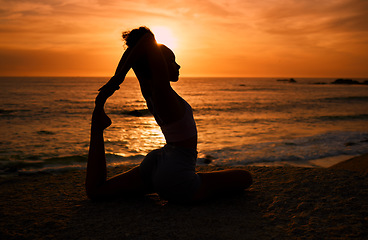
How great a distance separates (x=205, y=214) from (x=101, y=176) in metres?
1.13

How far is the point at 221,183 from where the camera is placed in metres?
2.81

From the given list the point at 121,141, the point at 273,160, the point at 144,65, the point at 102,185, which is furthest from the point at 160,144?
the point at 144,65

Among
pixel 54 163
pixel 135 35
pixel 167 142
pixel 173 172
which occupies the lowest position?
pixel 54 163

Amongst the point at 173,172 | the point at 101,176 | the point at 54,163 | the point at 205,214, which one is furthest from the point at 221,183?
the point at 54,163

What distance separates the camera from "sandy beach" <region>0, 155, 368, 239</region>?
225cm

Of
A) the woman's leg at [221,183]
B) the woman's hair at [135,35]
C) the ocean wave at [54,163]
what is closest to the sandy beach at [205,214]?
the woman's leg at [221,183]

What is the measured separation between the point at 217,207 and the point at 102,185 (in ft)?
4.08

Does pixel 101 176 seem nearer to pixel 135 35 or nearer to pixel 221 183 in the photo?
pixel 221 183

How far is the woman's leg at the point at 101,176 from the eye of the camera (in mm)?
2605

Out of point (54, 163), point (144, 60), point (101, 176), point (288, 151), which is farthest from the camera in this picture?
point (288, 151)

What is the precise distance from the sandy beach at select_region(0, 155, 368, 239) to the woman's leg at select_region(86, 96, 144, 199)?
16 centimetres

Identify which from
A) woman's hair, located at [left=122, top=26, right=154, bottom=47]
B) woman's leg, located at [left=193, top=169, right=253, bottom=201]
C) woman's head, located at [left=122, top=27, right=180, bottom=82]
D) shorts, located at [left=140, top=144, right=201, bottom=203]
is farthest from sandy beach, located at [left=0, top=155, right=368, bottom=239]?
woman's hair, located at [left=122, top=26, right=154, bottom=47]

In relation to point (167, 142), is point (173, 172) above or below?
below

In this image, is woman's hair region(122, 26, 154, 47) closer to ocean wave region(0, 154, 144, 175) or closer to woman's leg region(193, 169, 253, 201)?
woman's leg region(193, 169, 253, 201)
